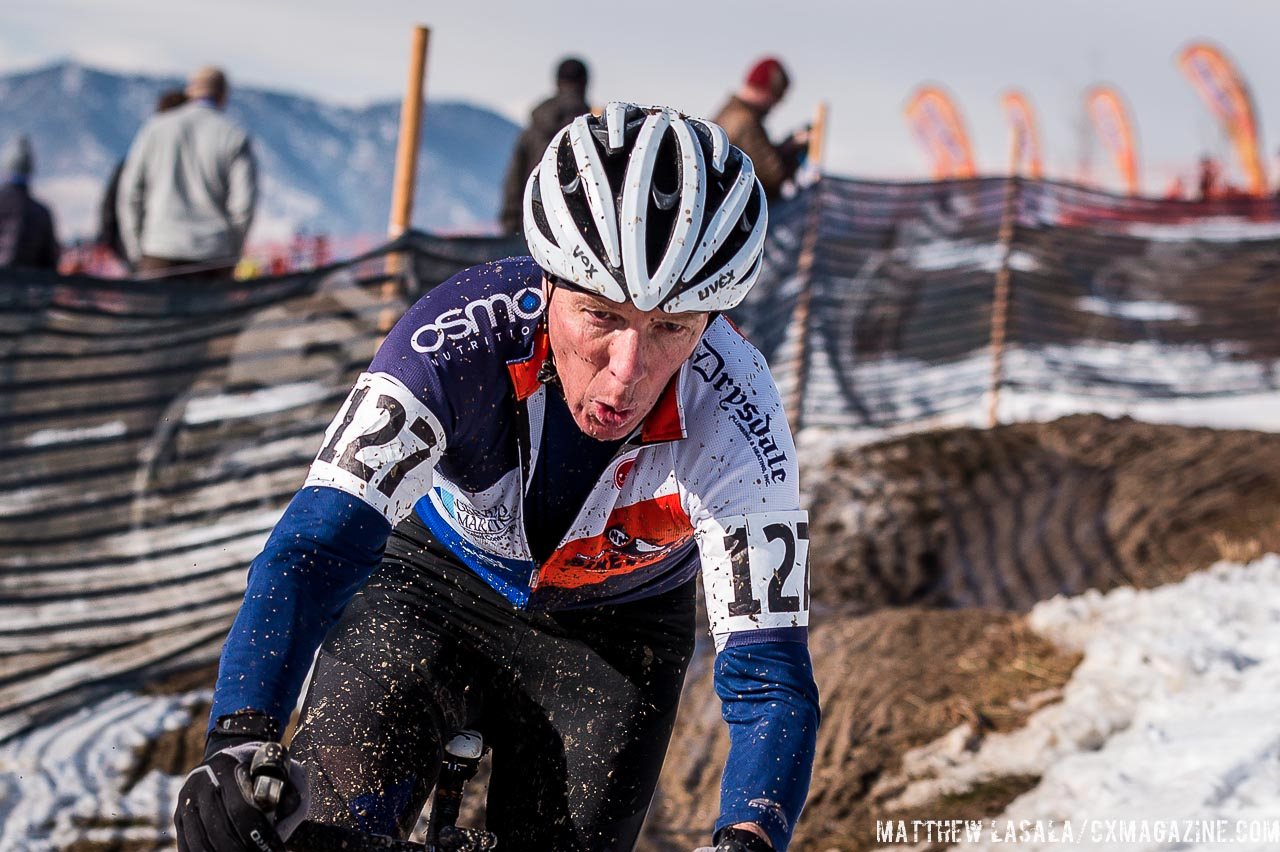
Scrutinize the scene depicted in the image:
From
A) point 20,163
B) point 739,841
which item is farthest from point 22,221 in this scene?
point 739,841

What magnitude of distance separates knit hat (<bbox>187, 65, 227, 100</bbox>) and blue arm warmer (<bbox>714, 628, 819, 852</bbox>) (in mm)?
5691

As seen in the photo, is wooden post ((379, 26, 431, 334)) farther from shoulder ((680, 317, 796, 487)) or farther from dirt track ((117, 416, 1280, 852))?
shoulder ((680, 317, 796, 487))

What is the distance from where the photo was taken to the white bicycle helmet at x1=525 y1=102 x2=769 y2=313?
2.33m

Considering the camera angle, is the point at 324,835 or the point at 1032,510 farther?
the point at 1032,510

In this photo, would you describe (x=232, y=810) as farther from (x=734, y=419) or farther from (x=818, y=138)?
(x=818, y=138)

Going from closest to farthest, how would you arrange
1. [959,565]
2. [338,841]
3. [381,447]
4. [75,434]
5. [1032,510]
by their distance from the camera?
[338,841], [381,447], [75,434], [959,565], [1032,510]

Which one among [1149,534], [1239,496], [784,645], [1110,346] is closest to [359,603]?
[784,645]

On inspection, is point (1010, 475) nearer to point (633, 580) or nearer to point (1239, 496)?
point (1239, 496)

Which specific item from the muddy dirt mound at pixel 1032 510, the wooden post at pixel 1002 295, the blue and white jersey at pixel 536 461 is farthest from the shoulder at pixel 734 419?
the wooden post at pixel 1002 295

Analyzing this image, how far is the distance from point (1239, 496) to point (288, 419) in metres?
6.40

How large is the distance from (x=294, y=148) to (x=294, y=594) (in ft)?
323

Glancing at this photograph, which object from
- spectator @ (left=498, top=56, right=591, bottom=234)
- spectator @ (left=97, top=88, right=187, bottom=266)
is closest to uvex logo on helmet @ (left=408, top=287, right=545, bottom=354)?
spectator @ (left=498, top=56, right=591, bottom=234)

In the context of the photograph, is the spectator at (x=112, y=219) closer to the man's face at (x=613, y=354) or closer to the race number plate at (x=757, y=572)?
the man's face at (x=613, y=354)

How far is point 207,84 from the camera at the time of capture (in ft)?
23.2
